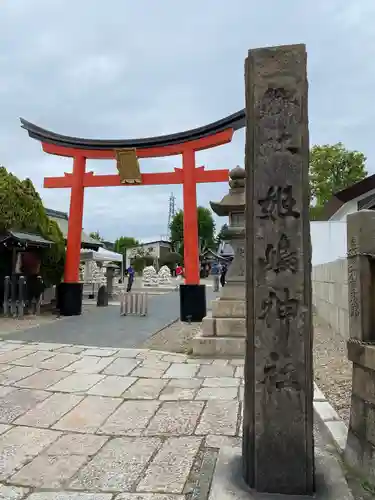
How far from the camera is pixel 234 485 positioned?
8.02 feet

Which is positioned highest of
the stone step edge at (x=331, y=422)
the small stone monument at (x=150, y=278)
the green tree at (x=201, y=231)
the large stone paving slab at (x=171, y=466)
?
the green tree at (x=201, y=231)

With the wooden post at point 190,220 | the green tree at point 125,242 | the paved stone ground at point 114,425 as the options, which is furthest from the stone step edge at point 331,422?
the green tree at point 125,242

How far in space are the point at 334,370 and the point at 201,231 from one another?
49.3m

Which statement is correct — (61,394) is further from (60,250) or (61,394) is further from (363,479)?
(60,250)

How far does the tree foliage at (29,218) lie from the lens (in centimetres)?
1130

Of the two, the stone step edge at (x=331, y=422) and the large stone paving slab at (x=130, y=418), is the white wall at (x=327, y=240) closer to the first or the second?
the stone step edge at (x=331, y=422)

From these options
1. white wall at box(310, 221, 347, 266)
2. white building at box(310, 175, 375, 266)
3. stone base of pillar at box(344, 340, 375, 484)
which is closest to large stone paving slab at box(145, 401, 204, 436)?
stone base of pillar at box(344, 340, 375, 484)

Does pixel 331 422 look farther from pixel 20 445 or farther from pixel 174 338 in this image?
pixel 174 338

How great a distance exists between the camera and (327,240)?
1548cm

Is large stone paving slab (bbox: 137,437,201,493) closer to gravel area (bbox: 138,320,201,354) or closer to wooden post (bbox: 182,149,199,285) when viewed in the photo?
gravel area (bbox: 138,320,201,354)

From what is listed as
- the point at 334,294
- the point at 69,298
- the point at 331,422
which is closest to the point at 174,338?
the point at 334,294

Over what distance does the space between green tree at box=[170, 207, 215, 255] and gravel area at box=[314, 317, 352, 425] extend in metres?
46.3

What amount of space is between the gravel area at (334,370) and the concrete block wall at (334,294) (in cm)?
29

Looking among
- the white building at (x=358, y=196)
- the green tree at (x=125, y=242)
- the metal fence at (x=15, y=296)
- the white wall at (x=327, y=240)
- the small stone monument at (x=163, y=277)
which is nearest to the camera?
the metal fence at (x=15, y=296)
